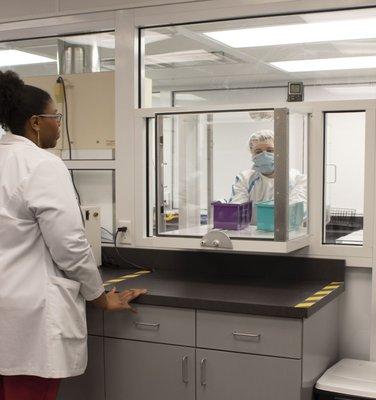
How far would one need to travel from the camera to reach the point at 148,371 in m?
2.47

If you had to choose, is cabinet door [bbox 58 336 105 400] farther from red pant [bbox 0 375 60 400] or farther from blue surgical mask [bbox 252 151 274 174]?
blue surgical mask [bbox 252 151 274 174]

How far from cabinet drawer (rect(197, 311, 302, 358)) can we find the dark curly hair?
1.00 metres

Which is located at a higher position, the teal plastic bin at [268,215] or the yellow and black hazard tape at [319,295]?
the teal plastic bin at [268,215]

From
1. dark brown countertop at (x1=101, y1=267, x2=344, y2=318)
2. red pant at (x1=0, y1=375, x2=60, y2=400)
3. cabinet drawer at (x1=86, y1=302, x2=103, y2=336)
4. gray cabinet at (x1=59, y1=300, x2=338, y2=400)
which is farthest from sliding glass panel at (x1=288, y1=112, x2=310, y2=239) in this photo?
red pant at (x1=0, y1=375, x2=60, y2=400)

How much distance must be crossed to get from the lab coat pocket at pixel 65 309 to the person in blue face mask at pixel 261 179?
895 mm

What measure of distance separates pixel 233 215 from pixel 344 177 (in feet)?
1.87

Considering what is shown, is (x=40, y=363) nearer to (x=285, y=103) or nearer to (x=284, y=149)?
(x=284, y=149)

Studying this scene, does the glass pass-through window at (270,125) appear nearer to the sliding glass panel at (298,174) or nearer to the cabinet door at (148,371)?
the sliding glass panel at (298,174)

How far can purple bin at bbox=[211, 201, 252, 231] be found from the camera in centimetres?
266

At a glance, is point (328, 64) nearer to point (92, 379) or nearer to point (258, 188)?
point (258, 188)

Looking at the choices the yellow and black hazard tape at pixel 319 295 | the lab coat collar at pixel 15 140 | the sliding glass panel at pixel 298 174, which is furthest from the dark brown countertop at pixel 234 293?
the lab coat collar at pixel 15 140

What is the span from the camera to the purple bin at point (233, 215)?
8.72ft

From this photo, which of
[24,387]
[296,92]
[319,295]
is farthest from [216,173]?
[24,387]

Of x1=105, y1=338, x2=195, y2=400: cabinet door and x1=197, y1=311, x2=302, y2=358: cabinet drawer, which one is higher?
x1=197, y1=311, x2=302, y2=358: cabinet drawer
